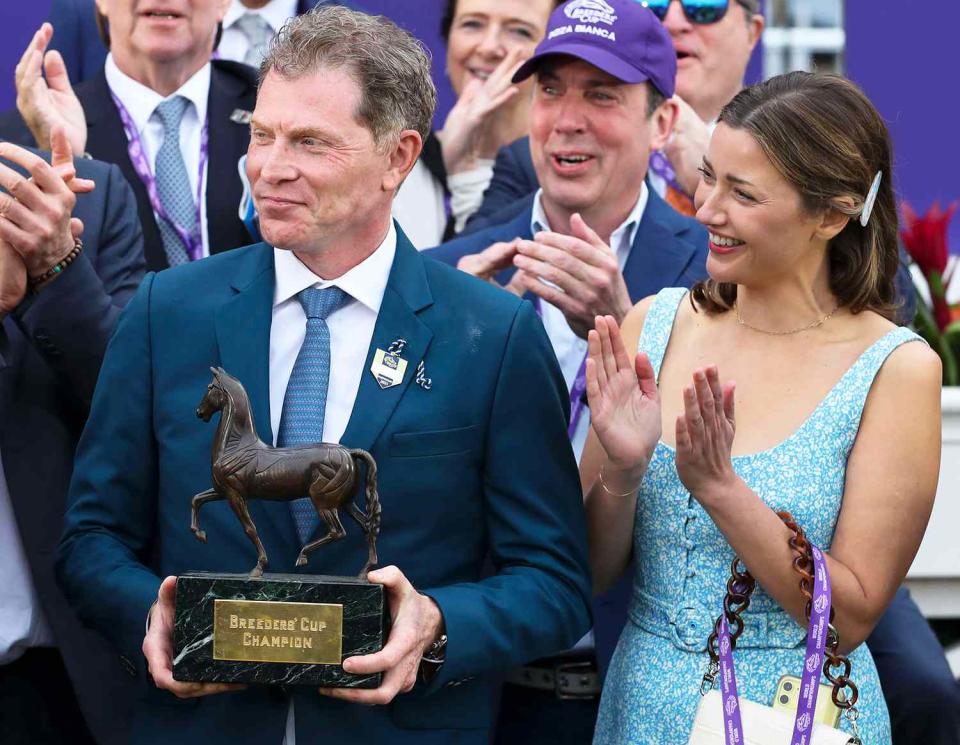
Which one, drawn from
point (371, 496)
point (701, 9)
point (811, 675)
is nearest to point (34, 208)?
point (371, 496)

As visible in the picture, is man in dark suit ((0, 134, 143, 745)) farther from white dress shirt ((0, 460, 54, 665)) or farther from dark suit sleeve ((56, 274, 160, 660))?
dark suit sleeve ((56, 274, 160, 660))

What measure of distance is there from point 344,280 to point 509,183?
5.58 ft

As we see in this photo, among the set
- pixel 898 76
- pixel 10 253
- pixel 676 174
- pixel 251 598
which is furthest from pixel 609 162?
pixel 898 76

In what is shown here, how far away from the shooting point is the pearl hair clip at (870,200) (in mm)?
2744

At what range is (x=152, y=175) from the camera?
12.5ft

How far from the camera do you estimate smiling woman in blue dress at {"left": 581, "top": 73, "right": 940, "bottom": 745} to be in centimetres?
260

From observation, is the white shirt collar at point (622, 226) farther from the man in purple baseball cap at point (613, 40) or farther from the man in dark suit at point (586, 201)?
the man in purple baseball cap at point (613, 40)

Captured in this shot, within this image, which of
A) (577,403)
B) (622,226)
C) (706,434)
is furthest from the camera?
(622,226)

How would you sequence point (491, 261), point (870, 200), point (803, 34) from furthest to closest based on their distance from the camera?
point (803, 34) → point (491, 261) → point (870, 200)

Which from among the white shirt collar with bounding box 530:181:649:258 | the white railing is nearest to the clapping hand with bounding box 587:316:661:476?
the white shirt collar with bounding box 530:181:649:258

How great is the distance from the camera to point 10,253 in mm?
2930

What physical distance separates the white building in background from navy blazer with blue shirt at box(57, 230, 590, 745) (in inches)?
A: 144

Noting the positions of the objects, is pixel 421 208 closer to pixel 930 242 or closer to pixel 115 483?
pixel 930 242

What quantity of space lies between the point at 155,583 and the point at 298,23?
983 millimetres
